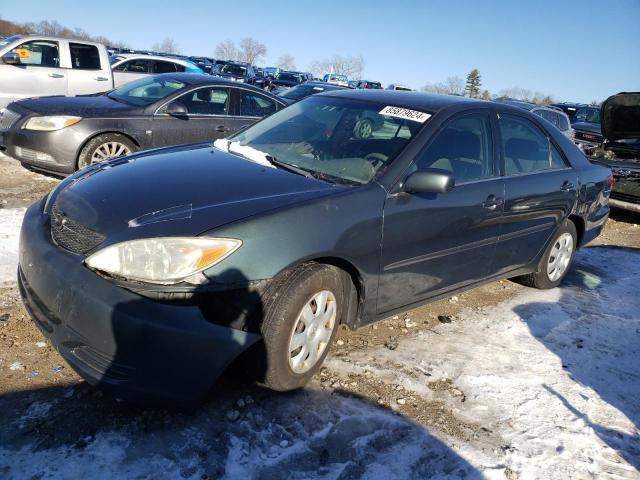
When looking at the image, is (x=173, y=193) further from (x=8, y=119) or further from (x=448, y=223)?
(x=8, y=119)

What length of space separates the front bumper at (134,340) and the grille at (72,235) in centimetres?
7

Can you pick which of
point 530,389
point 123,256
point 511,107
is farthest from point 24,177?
point 530,389

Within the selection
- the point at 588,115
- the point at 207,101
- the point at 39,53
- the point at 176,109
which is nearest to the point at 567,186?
the point at 176,109

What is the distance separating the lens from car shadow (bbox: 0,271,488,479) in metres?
2.27

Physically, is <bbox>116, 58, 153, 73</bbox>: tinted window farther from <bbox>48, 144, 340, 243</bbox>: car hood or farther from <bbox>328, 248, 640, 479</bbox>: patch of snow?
<bbox>328, 248, 640, 479</bbox>: patch of snow

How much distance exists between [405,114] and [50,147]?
14.6 feet

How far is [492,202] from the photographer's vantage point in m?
3.76

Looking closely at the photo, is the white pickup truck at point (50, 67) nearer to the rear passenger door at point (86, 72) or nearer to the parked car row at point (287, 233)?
the rear passenger door at point (86, 72)

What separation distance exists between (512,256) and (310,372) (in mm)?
2117

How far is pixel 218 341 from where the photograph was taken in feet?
7.71

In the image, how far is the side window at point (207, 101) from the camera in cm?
706

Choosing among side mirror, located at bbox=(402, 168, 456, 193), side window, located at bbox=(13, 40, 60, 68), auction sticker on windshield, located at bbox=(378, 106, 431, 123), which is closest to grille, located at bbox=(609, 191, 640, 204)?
auction sticker on windshield, located at bbox=(378, 106, 431, 123)

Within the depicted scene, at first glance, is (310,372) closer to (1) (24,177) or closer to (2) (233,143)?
(2) (233,143)

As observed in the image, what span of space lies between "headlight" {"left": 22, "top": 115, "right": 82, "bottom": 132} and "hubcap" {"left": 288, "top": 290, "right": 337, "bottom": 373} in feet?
15.4
